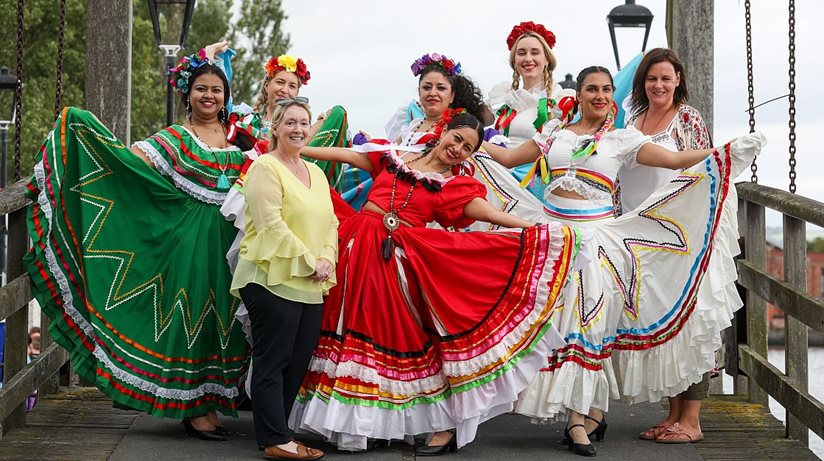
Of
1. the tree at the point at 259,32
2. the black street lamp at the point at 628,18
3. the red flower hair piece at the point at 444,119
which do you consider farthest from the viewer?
the tree at the point at 259,32

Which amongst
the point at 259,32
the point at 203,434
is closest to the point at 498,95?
the point at 203,434

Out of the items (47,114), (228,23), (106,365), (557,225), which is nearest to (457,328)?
(557,225)

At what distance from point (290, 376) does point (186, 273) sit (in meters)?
0.72

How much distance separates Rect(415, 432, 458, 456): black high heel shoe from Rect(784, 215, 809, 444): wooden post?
4.79ft

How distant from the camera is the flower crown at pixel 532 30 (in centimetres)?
739

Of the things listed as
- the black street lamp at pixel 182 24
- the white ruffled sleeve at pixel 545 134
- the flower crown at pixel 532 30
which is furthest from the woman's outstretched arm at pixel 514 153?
the black street lamp at pixel 182 24

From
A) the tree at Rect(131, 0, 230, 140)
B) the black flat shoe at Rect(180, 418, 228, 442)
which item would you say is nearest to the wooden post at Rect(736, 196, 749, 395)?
the black flat shoe at Rect(180, 418, 228, 442)

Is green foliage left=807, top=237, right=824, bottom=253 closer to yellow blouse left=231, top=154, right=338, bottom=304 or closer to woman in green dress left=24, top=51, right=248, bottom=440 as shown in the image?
woman in green dress left=24, top=51, right=248, bottom=440

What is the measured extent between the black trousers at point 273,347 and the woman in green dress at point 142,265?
0.45 metres

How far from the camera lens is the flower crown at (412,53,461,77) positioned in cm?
661

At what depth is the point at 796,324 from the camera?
20.2ft

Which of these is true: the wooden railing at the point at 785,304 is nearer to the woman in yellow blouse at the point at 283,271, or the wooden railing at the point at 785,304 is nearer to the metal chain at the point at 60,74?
the woman in yellow blouse at the point at 283,271

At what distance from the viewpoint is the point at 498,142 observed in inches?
275

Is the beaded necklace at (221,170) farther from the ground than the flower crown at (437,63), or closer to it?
closer to it
